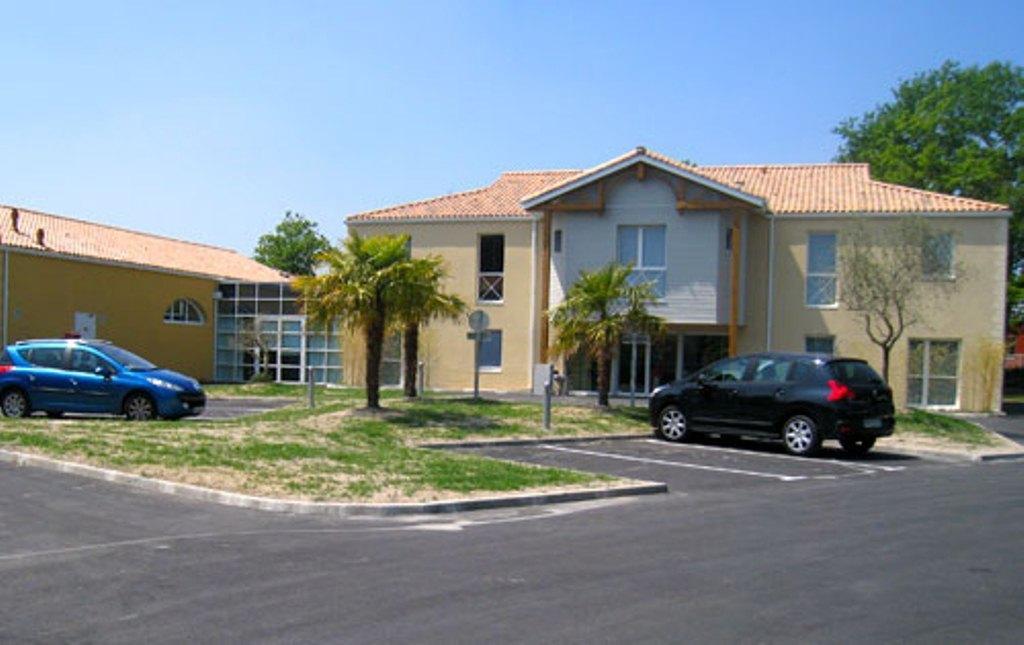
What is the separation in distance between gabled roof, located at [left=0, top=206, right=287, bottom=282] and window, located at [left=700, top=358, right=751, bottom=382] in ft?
71.6

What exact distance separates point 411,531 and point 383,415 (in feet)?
33.5

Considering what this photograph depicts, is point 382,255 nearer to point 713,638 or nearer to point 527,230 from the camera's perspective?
point 527,230

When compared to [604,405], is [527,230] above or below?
above

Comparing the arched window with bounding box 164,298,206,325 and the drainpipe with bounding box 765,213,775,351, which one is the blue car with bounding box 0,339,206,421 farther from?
the arched window with bounding box 164,298,206,325

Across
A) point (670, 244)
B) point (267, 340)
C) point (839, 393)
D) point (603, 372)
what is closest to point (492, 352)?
point (670, 244)

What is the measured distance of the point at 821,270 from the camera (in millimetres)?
29875

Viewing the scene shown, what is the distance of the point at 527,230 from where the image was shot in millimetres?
31969

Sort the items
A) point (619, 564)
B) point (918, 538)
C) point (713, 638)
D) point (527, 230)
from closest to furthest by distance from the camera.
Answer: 1. point (713, 638)
2. point (619, 564)
3. point (918, 538)
4. point (527, 230)

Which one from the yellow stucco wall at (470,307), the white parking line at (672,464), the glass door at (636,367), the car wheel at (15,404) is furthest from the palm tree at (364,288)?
the glass door at (636,367)

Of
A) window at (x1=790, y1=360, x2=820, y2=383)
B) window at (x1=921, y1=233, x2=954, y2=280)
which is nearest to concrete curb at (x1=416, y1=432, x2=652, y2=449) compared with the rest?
window at (x1=790, y1=360, x2=820, y2=383)

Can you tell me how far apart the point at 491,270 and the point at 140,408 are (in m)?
15.2

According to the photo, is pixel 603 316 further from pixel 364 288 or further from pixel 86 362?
pixel 86 362

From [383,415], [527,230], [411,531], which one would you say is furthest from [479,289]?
[411,531]

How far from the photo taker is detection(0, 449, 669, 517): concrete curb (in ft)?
35.3
